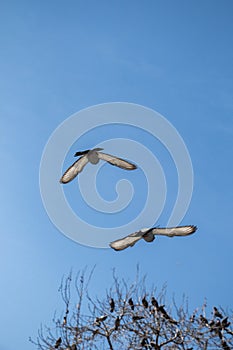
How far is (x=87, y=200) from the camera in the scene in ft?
22.4

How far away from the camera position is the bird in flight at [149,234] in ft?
21.3

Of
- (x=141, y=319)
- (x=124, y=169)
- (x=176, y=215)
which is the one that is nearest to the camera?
(x=176, y=215)

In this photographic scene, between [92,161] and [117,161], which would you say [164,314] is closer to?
[117,161]

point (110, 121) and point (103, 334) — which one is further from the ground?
point (110, 121)

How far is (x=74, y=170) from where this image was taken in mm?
7273

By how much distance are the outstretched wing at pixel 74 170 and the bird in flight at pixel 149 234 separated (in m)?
1.70

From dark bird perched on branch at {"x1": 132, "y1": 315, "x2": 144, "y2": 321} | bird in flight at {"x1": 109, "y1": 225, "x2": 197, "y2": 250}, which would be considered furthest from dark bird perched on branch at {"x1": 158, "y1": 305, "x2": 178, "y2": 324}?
bird in flight at {"x1": 109, "y1": 225, "x2": 197, "y2": 250}

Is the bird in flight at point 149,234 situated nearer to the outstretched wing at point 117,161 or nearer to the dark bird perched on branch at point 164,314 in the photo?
the outstretched wing at point 117,161

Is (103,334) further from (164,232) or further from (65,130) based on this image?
(65,130)

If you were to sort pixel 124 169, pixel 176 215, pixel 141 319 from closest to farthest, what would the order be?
pixel 176 215 < pixel 124 169 < pixel 141 319

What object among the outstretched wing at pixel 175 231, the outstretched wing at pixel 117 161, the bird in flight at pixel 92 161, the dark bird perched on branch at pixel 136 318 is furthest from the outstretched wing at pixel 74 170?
the dark bird perched on branch at pixel 136 318

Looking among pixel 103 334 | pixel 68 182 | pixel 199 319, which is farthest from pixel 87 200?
pixel 199 319

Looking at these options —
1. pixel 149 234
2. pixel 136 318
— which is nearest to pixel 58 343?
pixel 136 318

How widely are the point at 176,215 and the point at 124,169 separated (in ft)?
4.84
